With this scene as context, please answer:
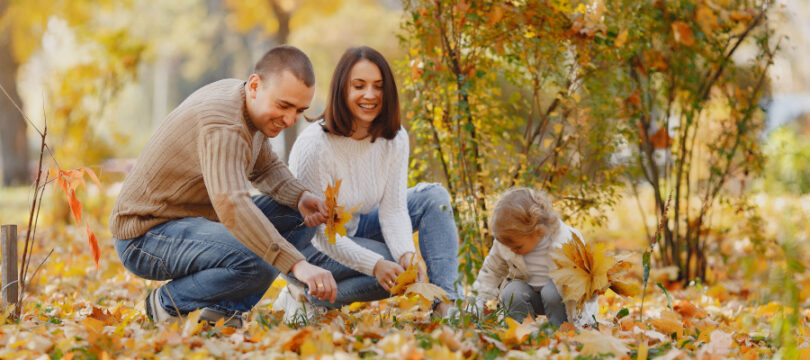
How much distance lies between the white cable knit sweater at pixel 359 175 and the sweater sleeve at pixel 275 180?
12 cm

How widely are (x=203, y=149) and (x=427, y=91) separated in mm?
1366

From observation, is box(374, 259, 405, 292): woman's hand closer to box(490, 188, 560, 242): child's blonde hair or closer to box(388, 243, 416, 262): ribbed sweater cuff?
box(388, 243, 416, 262): ribbed sweater cuff

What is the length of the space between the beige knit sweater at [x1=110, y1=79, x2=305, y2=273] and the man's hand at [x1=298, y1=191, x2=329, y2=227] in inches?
1.9

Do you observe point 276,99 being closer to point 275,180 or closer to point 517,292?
point 275,180

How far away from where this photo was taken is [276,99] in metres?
2.59

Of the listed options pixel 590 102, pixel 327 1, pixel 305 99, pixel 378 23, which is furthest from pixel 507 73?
pixel 378 23

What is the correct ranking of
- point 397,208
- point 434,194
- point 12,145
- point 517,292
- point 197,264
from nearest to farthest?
point 197,264
point 517,292
point 397,208
point 434,194
point 12,145

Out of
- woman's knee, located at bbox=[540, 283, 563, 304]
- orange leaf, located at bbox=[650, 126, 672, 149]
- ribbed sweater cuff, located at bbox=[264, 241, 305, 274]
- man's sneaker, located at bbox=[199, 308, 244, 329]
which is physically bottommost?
man's sneaker, located at bbox=[199, 308, 244, 329]

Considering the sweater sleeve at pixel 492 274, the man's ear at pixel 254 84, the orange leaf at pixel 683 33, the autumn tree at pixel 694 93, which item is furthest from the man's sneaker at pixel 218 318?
the orange leaf at pixel 683 33

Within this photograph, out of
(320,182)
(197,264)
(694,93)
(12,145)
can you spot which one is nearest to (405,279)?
(320,182)

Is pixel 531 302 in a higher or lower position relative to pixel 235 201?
lower

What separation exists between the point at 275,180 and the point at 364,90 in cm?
54

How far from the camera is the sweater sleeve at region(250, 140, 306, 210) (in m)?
3.00

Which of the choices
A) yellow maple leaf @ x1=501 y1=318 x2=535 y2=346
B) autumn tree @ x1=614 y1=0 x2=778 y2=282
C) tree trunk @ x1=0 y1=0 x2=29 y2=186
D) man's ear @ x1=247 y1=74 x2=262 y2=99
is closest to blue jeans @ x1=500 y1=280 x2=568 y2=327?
yellow maple leaf @ x1=501 y1=318 x2=535 y2=346
